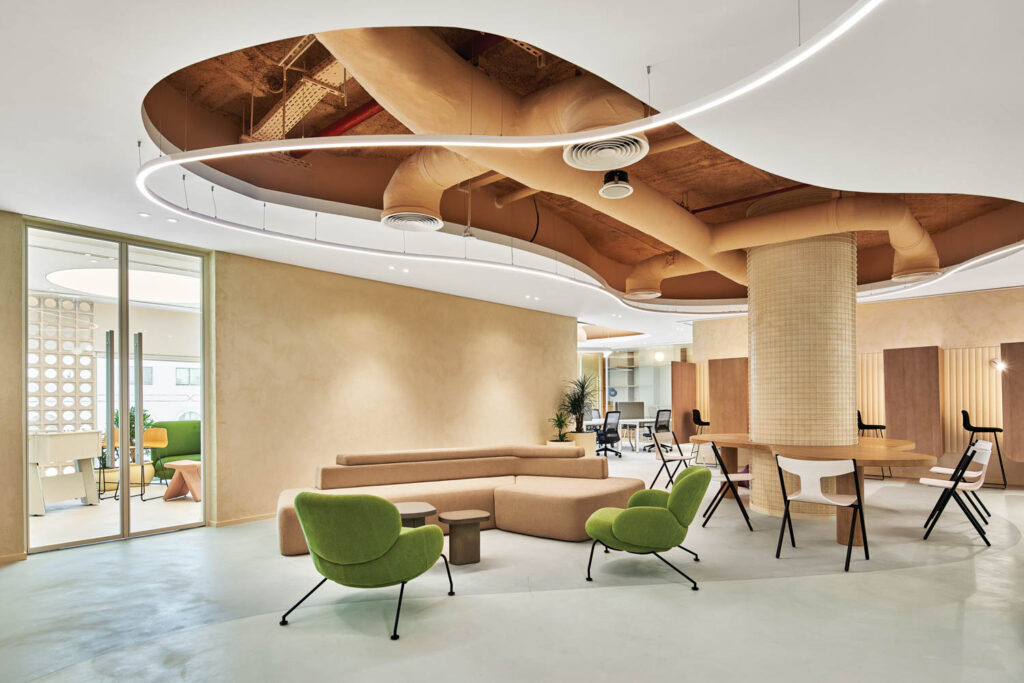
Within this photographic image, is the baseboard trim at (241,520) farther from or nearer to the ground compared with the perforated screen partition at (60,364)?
nearer to the ground

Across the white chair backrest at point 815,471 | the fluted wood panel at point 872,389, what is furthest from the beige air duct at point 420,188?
the fluted wood panel at point 872,389

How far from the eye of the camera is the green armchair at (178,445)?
6.93 metres

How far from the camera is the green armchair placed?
6.93m

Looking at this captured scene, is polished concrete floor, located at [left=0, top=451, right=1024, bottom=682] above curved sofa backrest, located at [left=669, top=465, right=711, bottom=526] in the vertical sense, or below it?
below

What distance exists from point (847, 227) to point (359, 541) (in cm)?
574

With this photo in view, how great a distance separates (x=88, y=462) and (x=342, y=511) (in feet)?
13.9

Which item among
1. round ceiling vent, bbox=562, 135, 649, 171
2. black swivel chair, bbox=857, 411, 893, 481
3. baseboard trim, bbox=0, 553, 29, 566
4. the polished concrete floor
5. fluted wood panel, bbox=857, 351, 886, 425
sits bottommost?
baseboard trim, bbox=0, 553, 29, 566

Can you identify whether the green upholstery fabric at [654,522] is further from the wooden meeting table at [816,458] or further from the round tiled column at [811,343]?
the round tiled column at [811,343]

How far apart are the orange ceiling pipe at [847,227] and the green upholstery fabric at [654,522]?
3.27 meters

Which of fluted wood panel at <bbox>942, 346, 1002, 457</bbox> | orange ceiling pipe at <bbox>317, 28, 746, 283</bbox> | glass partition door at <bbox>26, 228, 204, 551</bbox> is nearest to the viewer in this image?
orange ceiling pipe at <bbox>317, 28, 746, 283</bbox>

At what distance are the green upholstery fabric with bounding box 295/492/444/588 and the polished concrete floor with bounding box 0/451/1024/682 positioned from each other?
13.2 inches

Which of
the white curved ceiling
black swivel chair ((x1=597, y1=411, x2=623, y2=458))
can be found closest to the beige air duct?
the white curved ceiling

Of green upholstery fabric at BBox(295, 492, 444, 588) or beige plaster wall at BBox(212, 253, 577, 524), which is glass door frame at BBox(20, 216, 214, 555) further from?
green upholstery fabric at BBox(295, 492, 444, 588)

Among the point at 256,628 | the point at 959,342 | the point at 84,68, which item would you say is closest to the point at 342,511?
the point at 256,628
